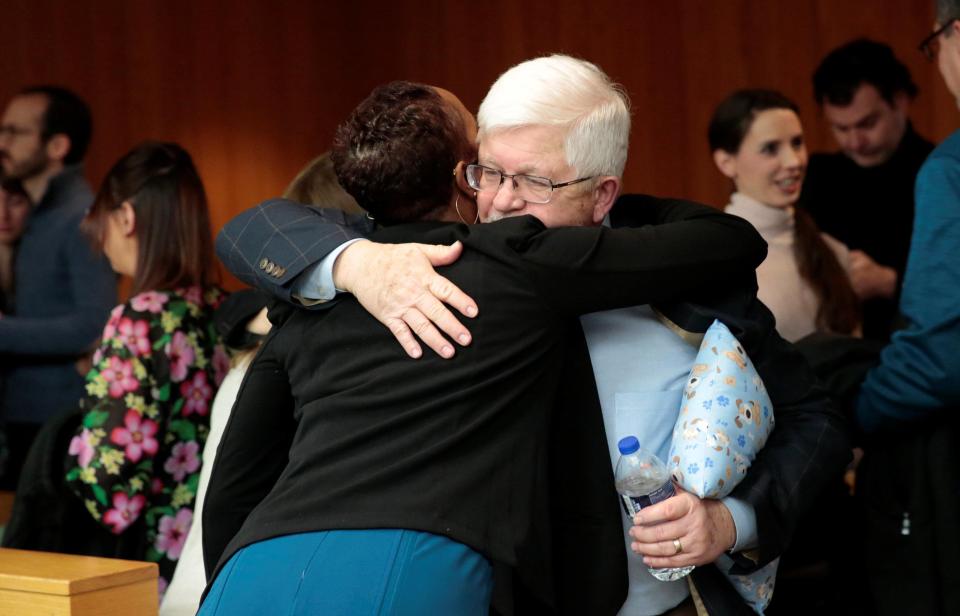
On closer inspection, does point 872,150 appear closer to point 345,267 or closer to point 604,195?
point 604,195

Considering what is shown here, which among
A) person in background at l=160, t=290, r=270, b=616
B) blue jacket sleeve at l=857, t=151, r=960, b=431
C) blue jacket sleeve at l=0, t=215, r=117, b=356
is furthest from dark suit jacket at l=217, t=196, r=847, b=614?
blue jacket sleeve at l=0, t=215, r=117, b=356

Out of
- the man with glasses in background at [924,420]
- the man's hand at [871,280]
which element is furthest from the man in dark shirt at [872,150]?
the man with glasses in background at [924,420]

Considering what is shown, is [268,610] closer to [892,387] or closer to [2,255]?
[892,387]

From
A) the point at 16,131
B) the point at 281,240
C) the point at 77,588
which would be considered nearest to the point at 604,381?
the point at 281,240

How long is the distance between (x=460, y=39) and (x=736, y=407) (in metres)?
6.45

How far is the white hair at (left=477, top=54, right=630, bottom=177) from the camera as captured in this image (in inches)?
68.2

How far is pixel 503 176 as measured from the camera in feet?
5.77

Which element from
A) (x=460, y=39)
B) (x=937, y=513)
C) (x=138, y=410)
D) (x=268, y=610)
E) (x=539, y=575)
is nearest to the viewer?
(x=268, y=610)

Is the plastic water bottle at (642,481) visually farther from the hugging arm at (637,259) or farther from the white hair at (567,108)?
the white hair at (567,108)

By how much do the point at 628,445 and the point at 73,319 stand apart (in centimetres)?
261

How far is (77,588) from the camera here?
210 cm

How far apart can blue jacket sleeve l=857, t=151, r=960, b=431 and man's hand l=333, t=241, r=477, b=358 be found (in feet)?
3.59

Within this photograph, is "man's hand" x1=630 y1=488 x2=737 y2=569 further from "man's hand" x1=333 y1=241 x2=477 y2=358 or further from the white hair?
the white hair

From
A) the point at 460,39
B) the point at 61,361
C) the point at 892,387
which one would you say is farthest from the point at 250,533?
the point at 460,39
